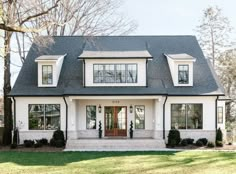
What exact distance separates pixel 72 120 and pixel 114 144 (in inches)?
124

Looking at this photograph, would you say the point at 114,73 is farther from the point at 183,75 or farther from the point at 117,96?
the point at 183,75

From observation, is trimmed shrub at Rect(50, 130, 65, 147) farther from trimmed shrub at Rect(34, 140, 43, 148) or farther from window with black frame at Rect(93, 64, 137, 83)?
window with black frame at Rect(93, 64, 137, 83)

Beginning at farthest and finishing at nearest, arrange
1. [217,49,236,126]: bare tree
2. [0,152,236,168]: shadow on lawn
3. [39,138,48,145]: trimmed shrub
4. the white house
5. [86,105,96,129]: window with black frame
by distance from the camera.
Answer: [217,49,236,126]: bare tree
[86,105,96,129]: window with black frame
the white house
[39,138,48,145]: trimmed shrub
[0,152,236,168]: shadow on lawn

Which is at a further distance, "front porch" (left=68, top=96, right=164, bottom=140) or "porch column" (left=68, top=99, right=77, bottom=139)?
"front porch" (left=68, top=96, right=164, bottom=140)

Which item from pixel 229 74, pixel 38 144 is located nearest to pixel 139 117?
pixel 38 144

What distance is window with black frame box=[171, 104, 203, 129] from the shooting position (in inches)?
903

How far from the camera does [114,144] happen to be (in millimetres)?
21422

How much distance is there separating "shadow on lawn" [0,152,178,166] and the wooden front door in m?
5.48

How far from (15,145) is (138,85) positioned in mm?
8230

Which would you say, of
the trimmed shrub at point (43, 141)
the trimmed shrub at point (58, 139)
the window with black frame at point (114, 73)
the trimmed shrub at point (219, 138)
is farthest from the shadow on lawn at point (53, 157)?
the window with black frame at point (114, 73)

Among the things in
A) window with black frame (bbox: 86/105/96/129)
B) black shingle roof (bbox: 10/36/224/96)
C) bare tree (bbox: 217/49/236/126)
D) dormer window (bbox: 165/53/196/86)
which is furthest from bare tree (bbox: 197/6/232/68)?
window with black frame (bbox: 86/105/96/129)

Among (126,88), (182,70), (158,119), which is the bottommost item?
(158,119)

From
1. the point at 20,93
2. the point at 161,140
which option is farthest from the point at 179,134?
the point at 20,93

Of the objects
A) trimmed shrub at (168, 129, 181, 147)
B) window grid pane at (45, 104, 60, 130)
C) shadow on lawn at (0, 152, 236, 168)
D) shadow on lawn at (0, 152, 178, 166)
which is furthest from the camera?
window grid pane at (45, 104, 60, 130)
